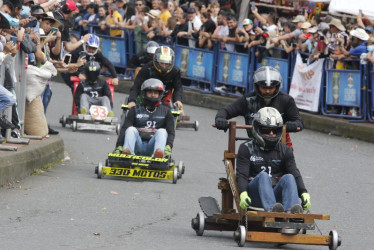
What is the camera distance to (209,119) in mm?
23531

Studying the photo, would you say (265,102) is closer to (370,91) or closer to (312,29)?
(370,91)

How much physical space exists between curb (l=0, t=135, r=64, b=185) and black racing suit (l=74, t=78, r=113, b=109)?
15.3 ft

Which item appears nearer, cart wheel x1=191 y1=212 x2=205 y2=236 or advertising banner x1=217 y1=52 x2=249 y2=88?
cart wheel x1=191 y1=212 x2=205 y2=236

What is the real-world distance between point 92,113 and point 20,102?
5.24 metres

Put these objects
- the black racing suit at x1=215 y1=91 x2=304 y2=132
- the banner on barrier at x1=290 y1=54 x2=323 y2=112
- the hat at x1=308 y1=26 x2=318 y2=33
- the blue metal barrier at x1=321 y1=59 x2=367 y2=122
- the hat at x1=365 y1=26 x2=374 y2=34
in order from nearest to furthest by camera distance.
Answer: the black racing suit at x1=215 y1=91 x2=304 y2=132, the blue metal barrier at x1=321 y1=59 x2=367 y2=122, the hat at x1=365 y1=26 x2=374 y2=34, the hat at x1=308 y1=26 x2=318 y2=33, the banner on barrier at x1=290 y1=54 x2=323 y2=112

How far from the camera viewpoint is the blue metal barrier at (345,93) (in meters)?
21.1

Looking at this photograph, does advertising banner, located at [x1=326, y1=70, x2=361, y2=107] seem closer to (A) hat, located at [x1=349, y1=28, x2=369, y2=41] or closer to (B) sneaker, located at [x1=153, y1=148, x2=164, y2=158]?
(A) hat, located at [x1=349, y1=28, x2=369, y2=41]

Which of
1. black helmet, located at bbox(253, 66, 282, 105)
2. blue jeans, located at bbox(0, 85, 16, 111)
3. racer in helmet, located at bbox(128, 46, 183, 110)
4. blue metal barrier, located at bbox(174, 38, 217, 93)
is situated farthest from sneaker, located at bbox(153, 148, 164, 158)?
blue metal barrier, located at bbox(174, 38, 217, 93)

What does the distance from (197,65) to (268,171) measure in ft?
54.1

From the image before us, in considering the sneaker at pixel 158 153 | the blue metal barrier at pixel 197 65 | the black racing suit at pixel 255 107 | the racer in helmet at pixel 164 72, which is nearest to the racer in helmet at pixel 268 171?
the black racing suit at pixel 255 107

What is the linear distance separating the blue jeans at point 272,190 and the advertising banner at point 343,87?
11.4m

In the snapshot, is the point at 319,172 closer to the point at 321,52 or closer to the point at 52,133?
the point at 52,133

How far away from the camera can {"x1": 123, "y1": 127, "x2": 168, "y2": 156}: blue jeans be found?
14.4m

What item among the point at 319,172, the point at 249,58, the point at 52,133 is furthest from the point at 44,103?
the point at 249,58
